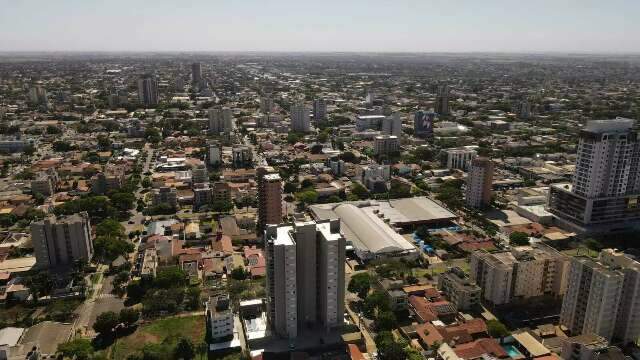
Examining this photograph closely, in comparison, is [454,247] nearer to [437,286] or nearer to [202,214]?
[437,286]

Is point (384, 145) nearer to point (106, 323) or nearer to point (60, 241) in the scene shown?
point (60, 241)

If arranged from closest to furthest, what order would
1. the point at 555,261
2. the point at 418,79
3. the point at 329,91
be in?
1. the point at 555,261
2. the point at 329,91
3. the point at 418,79

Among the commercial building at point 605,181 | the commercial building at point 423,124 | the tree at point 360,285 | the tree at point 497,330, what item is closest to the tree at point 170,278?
the tree at point 360,285

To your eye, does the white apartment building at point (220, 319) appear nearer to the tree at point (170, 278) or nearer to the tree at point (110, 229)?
the tree at point (170, 278)

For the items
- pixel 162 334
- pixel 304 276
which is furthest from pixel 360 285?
pixel 162 334

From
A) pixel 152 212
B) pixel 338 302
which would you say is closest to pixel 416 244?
pixel 338 302

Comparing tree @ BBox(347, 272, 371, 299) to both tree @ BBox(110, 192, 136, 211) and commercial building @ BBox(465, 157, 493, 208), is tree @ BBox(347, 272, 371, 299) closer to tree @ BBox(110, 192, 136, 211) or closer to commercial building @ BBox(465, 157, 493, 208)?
commercial building @ BBox(465, 157, 493, 208)

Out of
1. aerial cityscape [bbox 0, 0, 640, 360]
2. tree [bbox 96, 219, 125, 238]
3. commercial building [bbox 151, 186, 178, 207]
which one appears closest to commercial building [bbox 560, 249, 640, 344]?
aerial cityscape [bbox 0, 0, 640, 360]
